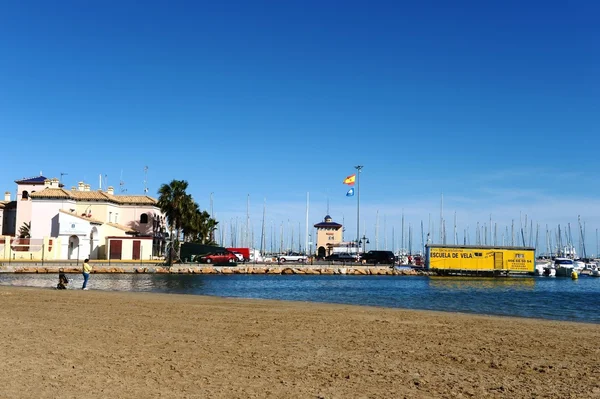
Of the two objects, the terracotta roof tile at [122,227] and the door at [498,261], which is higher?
the terracotta roof tile at [122,227]

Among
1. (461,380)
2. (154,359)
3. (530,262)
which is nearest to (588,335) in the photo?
(461,380)

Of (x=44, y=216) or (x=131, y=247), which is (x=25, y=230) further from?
(x=131, y=247)

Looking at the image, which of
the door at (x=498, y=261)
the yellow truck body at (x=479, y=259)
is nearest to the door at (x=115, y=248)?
the yellow truck body at (x=479, y=259)

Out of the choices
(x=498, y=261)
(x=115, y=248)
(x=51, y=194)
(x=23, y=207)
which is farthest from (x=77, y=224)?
(x=498, y=261)

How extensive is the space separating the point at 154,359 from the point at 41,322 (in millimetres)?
7670

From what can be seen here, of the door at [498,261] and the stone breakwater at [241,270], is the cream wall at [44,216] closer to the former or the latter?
the stone breakwater at [241,270]

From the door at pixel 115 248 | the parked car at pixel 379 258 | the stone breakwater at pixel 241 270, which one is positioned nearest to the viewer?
the stone breakwater at pixel 241 270

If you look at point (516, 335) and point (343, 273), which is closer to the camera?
point (516, 335)

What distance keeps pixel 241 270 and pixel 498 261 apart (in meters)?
33.8

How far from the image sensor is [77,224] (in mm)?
71750

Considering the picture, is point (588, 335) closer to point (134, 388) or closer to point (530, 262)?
point (134, 388)

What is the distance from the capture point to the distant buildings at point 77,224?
71.7 metres

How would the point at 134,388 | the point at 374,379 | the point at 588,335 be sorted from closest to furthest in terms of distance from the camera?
the point at 134,388
the point at 374,379
the point at 588,335

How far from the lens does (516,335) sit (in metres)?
17.9
